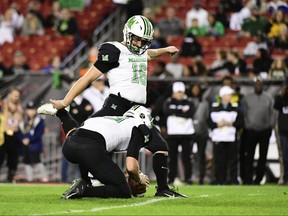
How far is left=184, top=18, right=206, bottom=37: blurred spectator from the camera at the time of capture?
74.3ft

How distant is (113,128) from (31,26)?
15.3 metres

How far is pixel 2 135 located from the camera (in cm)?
1847

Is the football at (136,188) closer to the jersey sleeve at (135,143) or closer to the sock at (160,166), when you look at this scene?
the sock at (160,166)

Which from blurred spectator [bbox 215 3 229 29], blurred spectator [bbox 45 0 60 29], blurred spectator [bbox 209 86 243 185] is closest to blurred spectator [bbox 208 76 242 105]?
blurred spectator [bbox 209 86 243 185]

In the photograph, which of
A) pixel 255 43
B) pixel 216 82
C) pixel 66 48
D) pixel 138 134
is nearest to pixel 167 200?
pixel 138 134

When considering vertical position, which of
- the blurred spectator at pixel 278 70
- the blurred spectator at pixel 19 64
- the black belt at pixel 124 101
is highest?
the blurred spectator at pixel 19 64

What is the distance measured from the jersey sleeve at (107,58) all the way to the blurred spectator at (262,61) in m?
9.35

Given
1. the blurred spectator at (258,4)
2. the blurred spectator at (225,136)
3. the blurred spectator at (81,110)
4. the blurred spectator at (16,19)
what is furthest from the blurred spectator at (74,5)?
the blurred spectator at (225,136)

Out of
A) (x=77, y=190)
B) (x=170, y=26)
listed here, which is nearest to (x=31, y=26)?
(x=170, y=26)

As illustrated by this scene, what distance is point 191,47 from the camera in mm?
21656

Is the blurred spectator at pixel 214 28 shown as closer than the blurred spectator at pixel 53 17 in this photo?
Yes

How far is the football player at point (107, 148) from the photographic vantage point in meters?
10.2

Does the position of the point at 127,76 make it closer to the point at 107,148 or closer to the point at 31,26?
the point at 107,148

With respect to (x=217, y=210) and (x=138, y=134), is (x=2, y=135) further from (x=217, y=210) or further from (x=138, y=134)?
(x=217, y=210)
